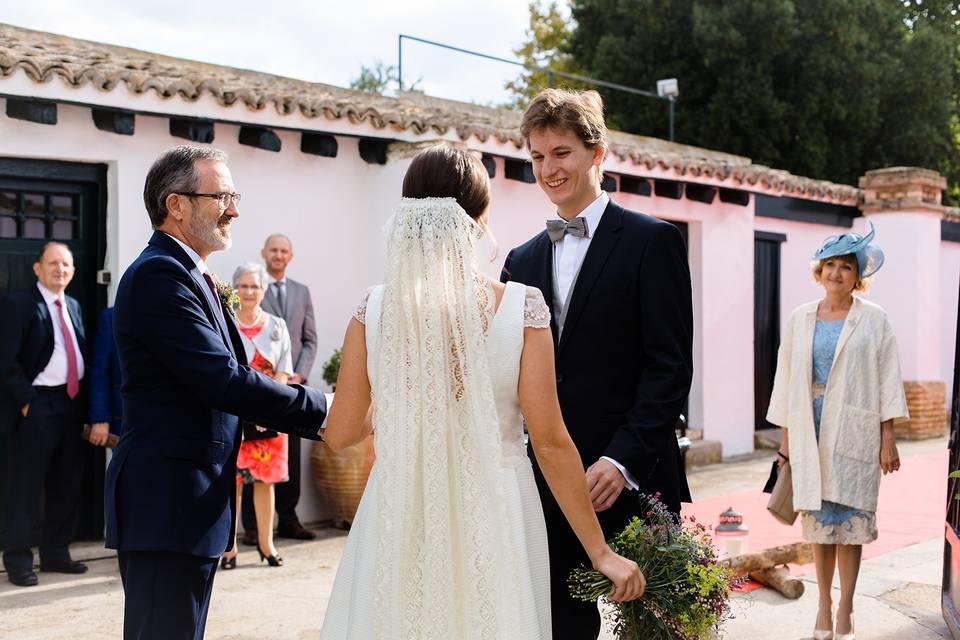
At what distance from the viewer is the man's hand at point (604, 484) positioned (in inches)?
113

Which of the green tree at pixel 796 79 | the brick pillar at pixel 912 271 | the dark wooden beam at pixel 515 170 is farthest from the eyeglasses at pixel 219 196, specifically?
the green tree at pixel 796 79

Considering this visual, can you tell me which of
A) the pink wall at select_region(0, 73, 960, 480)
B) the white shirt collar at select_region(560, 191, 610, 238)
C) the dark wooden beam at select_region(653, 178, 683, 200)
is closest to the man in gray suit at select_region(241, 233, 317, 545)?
the pink wall at select_region(0, 73, 960, 480)

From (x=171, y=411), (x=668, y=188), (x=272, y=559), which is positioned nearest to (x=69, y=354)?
(x=272, y=559)

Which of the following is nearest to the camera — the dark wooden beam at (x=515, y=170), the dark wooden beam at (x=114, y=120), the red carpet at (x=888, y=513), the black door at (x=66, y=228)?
the black door at (x=66, y=228)

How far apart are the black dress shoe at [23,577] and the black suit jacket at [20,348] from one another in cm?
89

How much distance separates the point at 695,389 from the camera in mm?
11773

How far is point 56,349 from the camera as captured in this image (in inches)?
263

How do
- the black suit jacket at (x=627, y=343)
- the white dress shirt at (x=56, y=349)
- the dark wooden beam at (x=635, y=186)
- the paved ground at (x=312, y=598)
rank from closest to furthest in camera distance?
the black suit jacket at (x=627, y=343)
the paved ground at (x=312, y=598)
the white dress shirt at (x=56, y=349)
the dark wooden beam at (x=635, y=186)

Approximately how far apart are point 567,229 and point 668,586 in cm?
112

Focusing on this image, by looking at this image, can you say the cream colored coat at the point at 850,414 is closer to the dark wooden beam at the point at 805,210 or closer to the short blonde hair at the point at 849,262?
the short blonde hair at the point at 849,262

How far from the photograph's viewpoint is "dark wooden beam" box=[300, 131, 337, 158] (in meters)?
8.31

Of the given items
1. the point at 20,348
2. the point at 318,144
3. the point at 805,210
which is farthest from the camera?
the point at 805,210

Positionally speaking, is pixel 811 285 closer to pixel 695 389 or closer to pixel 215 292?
pixel 695 389

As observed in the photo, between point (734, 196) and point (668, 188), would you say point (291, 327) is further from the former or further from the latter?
point (734, 196)
